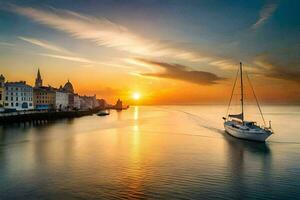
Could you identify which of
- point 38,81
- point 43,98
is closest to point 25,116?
point 43,98

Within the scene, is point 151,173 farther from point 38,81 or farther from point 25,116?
point 38,81

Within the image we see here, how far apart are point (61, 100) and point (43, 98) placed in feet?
77.4

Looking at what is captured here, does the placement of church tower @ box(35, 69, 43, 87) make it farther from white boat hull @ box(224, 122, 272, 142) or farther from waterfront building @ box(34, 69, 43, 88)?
white boat hull @ box(224, 122, 272, 142)

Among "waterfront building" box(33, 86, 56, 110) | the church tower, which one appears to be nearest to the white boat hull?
"waterfront building" box(33, 86, 56, 110)

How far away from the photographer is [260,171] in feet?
87.2

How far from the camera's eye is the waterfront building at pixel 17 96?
10223 centimetres

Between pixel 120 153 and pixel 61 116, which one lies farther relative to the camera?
pixel 61 116

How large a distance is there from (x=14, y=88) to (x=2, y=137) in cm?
6489

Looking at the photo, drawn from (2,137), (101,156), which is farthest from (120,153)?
(2,137)

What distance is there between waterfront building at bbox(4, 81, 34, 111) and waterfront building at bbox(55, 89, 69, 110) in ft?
121

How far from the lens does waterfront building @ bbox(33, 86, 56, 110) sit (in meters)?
137

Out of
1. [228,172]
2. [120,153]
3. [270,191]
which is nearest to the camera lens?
[270,191]

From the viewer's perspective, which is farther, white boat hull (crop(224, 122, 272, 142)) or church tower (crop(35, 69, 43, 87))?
church tower (crop(35, 69, 43, 87))

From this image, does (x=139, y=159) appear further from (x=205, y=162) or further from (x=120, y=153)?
(x=205, y=162)
